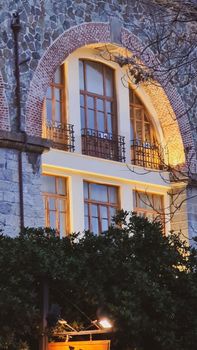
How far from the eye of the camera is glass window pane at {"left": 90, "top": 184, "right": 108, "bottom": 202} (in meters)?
24.7

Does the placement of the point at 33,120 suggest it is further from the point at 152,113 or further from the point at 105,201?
the point at 152,113

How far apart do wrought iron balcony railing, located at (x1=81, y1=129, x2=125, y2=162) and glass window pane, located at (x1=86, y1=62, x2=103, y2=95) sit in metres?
1.11

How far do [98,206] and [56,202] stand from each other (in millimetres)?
1412

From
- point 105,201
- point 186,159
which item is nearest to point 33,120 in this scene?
point 105,201

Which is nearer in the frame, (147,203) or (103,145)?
(103,145)

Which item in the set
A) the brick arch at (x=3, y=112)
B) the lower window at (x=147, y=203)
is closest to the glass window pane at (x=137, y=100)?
the lower window at (x=147, y=203)

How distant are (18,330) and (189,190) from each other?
36.3 ft

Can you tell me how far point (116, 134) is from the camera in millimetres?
25750

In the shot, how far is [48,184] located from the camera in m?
23.6

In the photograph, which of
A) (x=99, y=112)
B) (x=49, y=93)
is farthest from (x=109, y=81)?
(x=49, y=93)

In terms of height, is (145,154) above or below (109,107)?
below

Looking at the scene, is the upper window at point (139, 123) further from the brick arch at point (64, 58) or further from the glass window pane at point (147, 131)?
the brick arch at point (64, 58)

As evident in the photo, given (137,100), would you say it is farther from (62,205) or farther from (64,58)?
(62,205)

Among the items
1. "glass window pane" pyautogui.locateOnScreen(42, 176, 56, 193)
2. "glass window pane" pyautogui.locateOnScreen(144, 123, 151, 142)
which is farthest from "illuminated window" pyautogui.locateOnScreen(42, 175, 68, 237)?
"glass window pane" pyautogui.locateOnScreen(144, 123, 151, 142)
